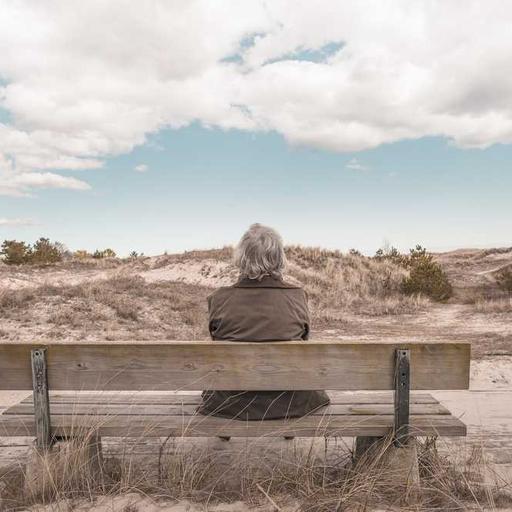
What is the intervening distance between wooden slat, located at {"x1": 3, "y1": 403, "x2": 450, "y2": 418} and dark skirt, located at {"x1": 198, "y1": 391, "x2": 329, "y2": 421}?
0.46 feet

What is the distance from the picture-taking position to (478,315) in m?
14.0

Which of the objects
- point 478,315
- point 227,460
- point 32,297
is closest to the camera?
point 227,460

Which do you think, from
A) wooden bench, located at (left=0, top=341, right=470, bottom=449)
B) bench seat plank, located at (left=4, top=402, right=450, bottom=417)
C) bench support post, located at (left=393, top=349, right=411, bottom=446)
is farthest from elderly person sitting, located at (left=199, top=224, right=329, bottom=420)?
bench support post, located at (left=393, top=349, right=411, bottom=446)

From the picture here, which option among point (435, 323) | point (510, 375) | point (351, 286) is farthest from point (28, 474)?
point (351, 286)

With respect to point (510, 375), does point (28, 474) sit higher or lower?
higher

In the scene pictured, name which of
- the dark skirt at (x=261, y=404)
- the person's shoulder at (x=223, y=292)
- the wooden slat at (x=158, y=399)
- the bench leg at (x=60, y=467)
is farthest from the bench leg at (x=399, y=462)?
the bench leg at (x=60, y=467)

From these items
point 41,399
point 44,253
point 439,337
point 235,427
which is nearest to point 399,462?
point 235,427

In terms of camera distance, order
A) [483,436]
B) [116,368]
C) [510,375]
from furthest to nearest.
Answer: [510,375] < [483,436] < [116,368]

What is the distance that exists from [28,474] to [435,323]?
A: 1208cm

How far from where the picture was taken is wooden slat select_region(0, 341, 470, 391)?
9.58 feet

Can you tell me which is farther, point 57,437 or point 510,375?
Result: point 510,375

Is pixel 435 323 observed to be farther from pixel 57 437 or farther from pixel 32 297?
pixel 57 437

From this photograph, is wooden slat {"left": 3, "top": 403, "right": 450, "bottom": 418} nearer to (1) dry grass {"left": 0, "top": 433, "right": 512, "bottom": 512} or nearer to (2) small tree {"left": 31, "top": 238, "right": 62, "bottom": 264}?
(1) dry grass {"left": 0, "top": 433, "right": 512, "bottom": 512}

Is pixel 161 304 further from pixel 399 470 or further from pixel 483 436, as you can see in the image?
pixel 399 470
